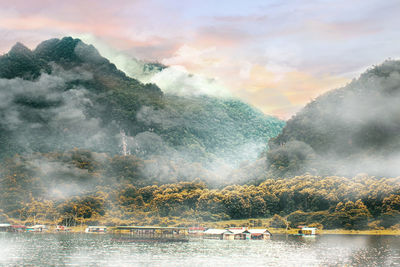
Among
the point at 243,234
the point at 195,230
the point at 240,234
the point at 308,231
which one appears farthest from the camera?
the point at 195,230

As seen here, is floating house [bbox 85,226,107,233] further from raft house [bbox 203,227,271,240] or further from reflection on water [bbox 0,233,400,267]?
reflection on water [bbox 0,233,400,267]

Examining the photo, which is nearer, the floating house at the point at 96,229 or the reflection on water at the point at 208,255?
the reflection on water at the point at 208,255

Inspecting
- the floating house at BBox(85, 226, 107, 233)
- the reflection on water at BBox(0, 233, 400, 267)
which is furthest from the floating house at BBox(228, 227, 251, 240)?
the floating house at BBox(85, 226, 107, 233)

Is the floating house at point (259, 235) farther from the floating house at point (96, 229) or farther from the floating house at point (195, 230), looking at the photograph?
the floating house at point (96, 229)

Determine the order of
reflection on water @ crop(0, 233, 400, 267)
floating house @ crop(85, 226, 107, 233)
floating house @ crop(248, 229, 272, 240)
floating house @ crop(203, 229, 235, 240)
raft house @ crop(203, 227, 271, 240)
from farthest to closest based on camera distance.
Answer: floating house @ crop(85, 226, 107, 233) < floating house @ crop(203, 229, 235, 240) < raft house @ crop(203, 227, 271, 240) < floating house @ crop(248, 229, 272, 240) < reflection on water @ crop(0, 233, 400, 267)

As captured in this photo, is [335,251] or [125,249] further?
[125,249]

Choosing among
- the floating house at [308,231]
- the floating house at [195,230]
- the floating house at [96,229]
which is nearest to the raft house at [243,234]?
the floating house at [195,230]

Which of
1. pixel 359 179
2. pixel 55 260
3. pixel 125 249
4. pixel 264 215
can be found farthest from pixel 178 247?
pixel 359 179

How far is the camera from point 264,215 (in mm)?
197125

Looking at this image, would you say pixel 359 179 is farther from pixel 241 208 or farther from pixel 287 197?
pixel 241 208

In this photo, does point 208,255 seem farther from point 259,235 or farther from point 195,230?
point 195,230

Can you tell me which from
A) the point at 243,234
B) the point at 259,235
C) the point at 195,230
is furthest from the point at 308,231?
the point at 195,230

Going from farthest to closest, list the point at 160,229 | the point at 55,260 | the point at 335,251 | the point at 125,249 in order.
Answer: the point at 160,229 < the point at 125,249 < the point at 335,251 < the point at 55,260

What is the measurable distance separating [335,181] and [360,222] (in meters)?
34.5
